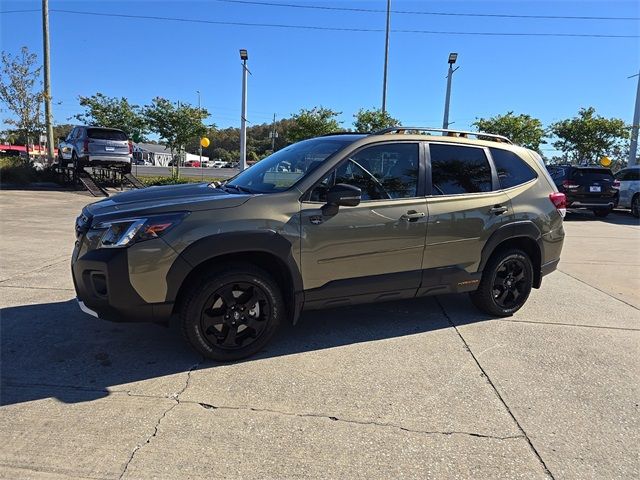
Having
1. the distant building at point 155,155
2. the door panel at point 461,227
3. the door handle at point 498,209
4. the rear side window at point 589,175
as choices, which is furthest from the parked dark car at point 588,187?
the distant building at point 155,155

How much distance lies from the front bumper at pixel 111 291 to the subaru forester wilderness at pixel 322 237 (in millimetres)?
10

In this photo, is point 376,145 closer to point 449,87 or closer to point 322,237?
point 322,237

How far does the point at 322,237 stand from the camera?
3.93 m

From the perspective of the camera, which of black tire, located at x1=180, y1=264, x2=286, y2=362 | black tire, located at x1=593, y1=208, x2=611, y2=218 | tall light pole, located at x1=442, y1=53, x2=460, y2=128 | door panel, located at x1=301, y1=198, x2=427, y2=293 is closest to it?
black tire, located at x1=180, y1=264, x2=286, y2=362

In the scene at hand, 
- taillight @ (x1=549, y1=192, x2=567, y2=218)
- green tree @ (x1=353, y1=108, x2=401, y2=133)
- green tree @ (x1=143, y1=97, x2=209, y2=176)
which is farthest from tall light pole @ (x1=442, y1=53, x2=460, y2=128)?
taillight @ (x1=549, y1=192, x2=567, y2=218)

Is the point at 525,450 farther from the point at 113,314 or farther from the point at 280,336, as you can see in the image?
the point at 113,314

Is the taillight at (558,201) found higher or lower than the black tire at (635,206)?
higher

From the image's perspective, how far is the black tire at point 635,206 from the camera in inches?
672

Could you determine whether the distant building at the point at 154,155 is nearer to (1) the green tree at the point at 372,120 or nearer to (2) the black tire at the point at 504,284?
(1) the green tree at the point at 372,120

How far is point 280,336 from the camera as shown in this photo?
446 cm

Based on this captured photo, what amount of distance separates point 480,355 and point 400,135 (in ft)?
6.96

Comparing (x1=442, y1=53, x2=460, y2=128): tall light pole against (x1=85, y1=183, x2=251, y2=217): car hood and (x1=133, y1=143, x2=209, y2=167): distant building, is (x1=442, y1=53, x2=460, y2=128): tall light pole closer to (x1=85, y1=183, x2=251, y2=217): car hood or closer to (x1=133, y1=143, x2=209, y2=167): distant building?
(x1=85, y1=183, x2=251, y2=217): car hood

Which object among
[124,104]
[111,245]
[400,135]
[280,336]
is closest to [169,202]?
[111,245]

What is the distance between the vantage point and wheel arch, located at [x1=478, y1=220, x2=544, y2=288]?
483 cm
